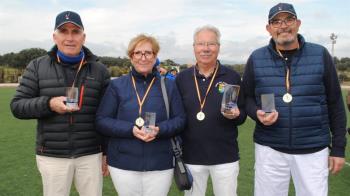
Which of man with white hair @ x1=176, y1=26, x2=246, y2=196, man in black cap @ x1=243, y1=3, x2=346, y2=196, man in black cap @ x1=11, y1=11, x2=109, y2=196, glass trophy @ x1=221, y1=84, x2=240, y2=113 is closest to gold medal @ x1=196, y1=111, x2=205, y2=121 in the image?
man with white hair @ x1=176, y1=26, x2=246, y2=196

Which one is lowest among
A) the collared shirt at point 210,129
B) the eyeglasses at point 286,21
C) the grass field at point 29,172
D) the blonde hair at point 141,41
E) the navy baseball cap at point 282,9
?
the grass field at point 29,172

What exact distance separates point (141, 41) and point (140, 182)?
147cm

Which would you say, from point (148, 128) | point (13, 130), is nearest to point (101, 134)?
point (148, 128)

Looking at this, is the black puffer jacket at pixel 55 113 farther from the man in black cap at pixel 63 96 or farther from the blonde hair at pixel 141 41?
the blonde hair at pixel 141 41

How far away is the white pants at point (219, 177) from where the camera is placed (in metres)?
4.36

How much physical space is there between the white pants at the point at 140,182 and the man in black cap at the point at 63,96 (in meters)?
0.41

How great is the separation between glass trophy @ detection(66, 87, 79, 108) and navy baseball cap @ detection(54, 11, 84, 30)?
751 mm

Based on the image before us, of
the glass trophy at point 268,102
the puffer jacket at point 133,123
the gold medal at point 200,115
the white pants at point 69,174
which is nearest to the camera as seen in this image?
the glass trophy at point 268,102

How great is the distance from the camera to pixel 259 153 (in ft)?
14.7

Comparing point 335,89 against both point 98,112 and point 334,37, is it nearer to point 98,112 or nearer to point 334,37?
point 98,112

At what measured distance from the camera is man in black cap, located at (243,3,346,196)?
163 inches

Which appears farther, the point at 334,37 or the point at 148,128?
the point at 334,37

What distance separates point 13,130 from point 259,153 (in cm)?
1022

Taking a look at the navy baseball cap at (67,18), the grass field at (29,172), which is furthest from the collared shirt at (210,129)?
the grass field at (29,172)
